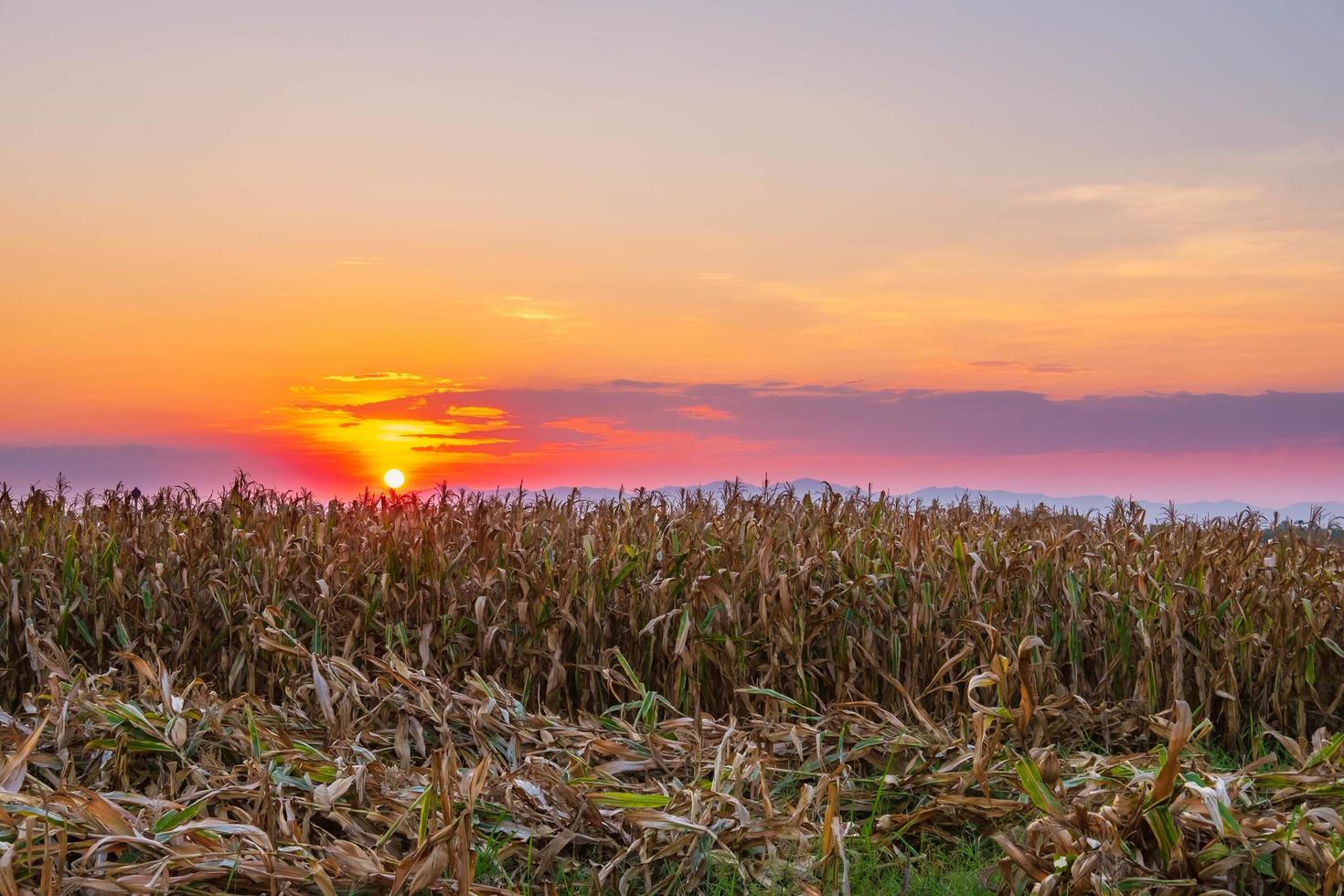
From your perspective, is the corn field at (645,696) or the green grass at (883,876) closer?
the corn field at (645,696)

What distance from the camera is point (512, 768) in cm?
517

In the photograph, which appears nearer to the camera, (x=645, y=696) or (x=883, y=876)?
(x=883, y=876)

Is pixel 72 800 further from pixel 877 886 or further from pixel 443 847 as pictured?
pixel 877 886

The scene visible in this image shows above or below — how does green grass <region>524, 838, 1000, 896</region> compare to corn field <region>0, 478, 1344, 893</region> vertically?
below

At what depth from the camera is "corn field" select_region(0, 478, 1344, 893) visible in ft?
13.2

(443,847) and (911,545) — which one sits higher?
(911,545)

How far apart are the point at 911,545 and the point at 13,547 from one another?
6732mm

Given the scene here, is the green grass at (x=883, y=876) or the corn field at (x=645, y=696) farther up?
the corn field at (x=645, y=696)

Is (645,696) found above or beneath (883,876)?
above

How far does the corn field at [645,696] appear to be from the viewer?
403cm

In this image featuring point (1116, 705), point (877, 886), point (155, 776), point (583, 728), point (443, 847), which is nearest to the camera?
point (443, 847)

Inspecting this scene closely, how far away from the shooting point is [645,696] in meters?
6.05

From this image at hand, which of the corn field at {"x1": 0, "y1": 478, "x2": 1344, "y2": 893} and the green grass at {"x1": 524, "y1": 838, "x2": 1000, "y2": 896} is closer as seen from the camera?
the corn field at {"x1": 0, "y1": 478, "x2": 1344, "y2": 893}

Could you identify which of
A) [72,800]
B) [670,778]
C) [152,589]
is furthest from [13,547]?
[670,778]
